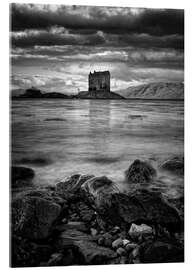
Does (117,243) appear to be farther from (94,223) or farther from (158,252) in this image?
(158,252)

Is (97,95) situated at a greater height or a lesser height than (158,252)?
greater

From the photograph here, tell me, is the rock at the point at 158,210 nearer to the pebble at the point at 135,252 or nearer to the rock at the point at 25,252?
the pebble at the point at 135,252

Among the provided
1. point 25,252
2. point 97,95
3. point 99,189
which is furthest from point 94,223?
point 97,95

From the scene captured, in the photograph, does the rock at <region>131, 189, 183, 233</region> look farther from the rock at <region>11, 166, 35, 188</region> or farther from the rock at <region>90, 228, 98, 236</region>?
the rock at <region>11, 166, 35, 188</region>

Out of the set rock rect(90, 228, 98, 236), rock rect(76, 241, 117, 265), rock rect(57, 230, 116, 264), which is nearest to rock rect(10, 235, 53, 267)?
rock rect(57, 230, 116, 264)

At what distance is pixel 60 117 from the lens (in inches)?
167

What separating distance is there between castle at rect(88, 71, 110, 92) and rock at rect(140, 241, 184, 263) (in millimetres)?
1481

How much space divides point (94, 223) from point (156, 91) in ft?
4.59

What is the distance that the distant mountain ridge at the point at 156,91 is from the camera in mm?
4441

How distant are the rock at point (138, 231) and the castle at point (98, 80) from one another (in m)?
1.30

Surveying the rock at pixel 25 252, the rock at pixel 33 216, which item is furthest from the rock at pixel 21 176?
the rock at pixel 25 252

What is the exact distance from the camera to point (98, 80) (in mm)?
4359

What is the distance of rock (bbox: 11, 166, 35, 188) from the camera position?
13.1ft
